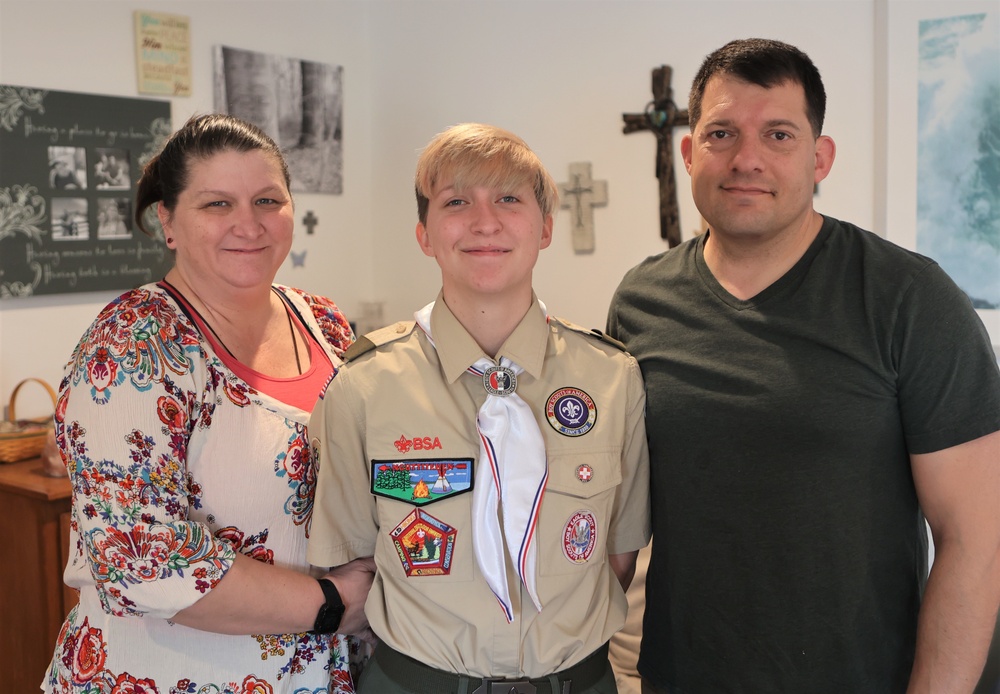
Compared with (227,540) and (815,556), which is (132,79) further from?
(815,556)

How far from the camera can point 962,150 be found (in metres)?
2.86

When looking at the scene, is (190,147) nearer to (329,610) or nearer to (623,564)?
(329,610)

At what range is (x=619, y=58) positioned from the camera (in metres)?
3.62

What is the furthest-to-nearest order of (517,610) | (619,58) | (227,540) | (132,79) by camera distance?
1. (619,58)
2. (132,79)
3. (227,540)
4. (517,610)

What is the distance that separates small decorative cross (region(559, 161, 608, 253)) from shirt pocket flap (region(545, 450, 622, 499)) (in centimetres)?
235

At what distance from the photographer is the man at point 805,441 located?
145 cm

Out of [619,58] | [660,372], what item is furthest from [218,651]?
[619,58]

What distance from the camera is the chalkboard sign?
9.65ft

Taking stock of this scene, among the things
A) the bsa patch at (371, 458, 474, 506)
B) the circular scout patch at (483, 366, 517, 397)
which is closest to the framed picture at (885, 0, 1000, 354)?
the circular scout patch at (483, 366, 517, 397)

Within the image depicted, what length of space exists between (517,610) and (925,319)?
796 millimetres

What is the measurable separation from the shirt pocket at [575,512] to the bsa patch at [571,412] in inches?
1.7

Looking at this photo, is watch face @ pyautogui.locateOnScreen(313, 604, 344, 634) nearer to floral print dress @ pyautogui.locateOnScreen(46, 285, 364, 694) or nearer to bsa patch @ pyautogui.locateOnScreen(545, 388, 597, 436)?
floral print dress @ pyautogui.locateOnScreen(46, 285, 364, 694)

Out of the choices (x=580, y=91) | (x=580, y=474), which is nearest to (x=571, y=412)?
(x=580, y=474)

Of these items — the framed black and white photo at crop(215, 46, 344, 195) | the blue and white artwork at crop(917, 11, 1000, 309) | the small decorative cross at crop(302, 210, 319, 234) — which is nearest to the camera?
the blue and white artwork at crop(917, 11, 1000, 309)
